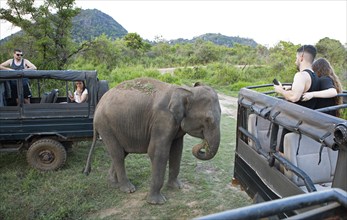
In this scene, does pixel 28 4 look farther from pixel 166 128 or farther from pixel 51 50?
pixel 166 128

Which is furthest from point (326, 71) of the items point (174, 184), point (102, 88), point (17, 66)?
point (17, 66)

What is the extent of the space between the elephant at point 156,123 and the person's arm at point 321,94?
121 centimetres

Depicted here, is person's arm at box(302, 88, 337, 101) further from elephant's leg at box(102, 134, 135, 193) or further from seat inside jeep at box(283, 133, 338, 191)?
elephant's leg at box(102, 134, 135, 193)

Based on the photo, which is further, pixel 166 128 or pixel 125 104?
pixel 125 104

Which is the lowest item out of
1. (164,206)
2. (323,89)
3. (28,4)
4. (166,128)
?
(164,206)

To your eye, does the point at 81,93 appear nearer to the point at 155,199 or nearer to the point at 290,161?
the point at 155,199

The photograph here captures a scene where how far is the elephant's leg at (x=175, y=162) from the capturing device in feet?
16.2

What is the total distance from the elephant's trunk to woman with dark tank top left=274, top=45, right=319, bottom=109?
3.58 ft

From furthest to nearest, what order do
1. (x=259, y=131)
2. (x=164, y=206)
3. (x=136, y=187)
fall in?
(x=136, y=187)
(x=164, y=206)
(x=259, y=131)

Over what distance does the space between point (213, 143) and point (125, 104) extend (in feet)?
4.70

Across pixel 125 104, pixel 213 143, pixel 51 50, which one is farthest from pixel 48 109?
pixel 51 50

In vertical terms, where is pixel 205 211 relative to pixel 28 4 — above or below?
below

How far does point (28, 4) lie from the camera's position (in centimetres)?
1162

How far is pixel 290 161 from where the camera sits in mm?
2621
